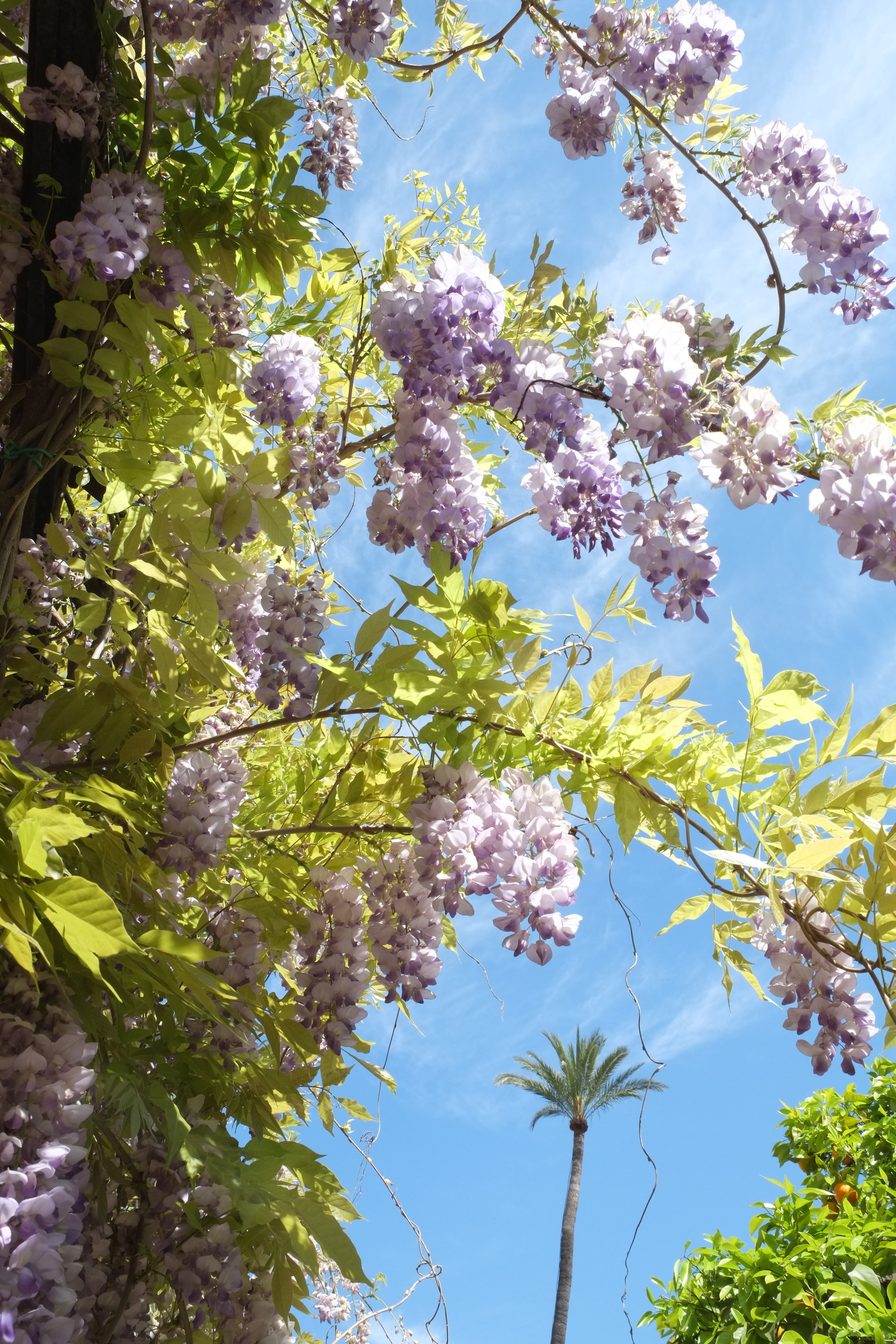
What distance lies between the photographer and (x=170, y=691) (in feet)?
4.96

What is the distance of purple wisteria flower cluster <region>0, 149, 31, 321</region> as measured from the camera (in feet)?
5.92

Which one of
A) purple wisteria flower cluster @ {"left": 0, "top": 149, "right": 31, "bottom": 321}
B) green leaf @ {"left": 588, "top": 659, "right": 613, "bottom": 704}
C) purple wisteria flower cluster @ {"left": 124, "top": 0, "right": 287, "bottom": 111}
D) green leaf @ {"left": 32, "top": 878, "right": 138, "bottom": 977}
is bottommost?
green leaf @ {"left": 32, "top": 878, "right": 138, "bottom": 977}

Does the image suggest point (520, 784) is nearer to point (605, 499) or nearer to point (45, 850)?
point (605, 499)

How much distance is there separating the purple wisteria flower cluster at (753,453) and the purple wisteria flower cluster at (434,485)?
398mm

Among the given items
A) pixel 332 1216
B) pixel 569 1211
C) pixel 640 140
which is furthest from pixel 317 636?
pixel 569 1211

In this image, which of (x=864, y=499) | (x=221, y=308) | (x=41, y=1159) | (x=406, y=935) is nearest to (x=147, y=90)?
(x=221, y=308)

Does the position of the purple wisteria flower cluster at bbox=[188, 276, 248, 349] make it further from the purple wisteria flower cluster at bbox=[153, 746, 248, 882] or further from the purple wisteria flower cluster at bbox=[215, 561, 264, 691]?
the purple wisteria flower cluster at bbox=[153, 746, 248, 882]

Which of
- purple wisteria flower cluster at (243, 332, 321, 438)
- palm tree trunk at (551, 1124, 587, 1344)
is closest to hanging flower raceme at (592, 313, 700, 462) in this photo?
purple wisteria flower cluster at (243, 332, 321, 438)

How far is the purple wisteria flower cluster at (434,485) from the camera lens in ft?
5.25

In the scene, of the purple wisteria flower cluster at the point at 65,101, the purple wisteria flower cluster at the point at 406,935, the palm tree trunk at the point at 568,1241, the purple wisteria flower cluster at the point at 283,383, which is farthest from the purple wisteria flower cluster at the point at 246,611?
the palm tree trunk at the point at 568,1241

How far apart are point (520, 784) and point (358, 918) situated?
17.8 inches

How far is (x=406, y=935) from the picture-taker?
168cm

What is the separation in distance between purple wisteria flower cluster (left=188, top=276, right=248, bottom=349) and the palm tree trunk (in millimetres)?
13333

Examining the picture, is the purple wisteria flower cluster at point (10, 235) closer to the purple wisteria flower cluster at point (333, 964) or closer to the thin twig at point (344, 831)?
the thin twig at point (344, 831)
